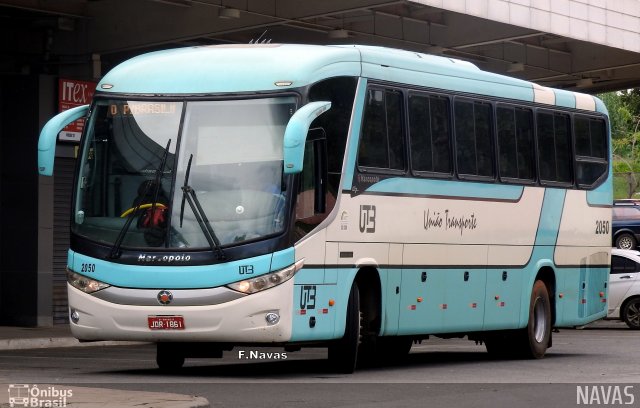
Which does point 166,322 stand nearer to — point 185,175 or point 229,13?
point 185,175

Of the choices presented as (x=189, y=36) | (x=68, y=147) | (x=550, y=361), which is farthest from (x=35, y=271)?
(x=550, y=361)

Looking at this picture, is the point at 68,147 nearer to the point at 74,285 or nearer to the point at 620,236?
the point at 74,285

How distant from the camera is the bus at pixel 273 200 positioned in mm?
14656

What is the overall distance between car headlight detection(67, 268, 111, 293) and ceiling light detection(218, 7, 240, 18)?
37.6ft

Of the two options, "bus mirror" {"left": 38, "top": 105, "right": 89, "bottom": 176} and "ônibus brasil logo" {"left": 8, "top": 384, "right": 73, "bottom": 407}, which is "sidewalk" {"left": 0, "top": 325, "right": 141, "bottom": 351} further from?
"ônibus brasil logo" {"left": 8, "top": 384, "right": 73, "bottom": 407}

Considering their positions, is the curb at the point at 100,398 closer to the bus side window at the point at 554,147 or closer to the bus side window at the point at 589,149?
the bus side window at the point at 554,147

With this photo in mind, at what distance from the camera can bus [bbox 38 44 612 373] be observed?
48.1 feet

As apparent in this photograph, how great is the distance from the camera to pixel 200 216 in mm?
14734

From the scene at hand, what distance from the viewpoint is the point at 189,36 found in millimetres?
26891

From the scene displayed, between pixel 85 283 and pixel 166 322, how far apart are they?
1021mm

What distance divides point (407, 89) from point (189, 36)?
34.1 ft

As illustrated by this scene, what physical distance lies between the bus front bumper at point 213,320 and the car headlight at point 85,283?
0.18m

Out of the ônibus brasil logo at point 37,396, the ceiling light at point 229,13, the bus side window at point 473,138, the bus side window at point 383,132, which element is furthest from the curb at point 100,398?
the ceiling light at point 229,13

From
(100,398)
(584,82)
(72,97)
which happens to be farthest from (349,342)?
(584,82)
